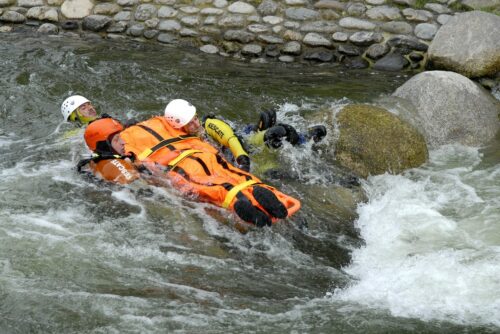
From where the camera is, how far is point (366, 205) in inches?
284

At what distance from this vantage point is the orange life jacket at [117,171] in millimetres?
7004

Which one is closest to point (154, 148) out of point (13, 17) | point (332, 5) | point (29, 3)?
point (332, 5)

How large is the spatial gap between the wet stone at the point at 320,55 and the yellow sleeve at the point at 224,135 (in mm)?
4132

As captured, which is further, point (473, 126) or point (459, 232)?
point (473, 126)

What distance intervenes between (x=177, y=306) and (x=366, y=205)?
2963 millimetres

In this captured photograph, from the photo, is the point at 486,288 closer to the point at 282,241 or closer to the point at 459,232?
the point at 459,232

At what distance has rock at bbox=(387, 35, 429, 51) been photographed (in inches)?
429

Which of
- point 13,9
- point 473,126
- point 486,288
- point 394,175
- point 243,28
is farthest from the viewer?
point 13,9

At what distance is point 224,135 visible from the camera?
7.42 metres

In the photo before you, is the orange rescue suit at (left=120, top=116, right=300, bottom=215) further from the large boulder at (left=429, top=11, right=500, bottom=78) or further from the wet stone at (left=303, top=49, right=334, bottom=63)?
the large boulder at (left=429, top=11, right=500, bottom=78)

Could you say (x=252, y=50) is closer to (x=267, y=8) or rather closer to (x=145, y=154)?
(x=267, y=8)

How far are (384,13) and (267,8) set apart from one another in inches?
80.4

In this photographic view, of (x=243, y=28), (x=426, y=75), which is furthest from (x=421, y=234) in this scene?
(x=243, y=28)

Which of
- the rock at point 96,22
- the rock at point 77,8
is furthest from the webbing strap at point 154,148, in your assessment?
the rock at point 77,8
